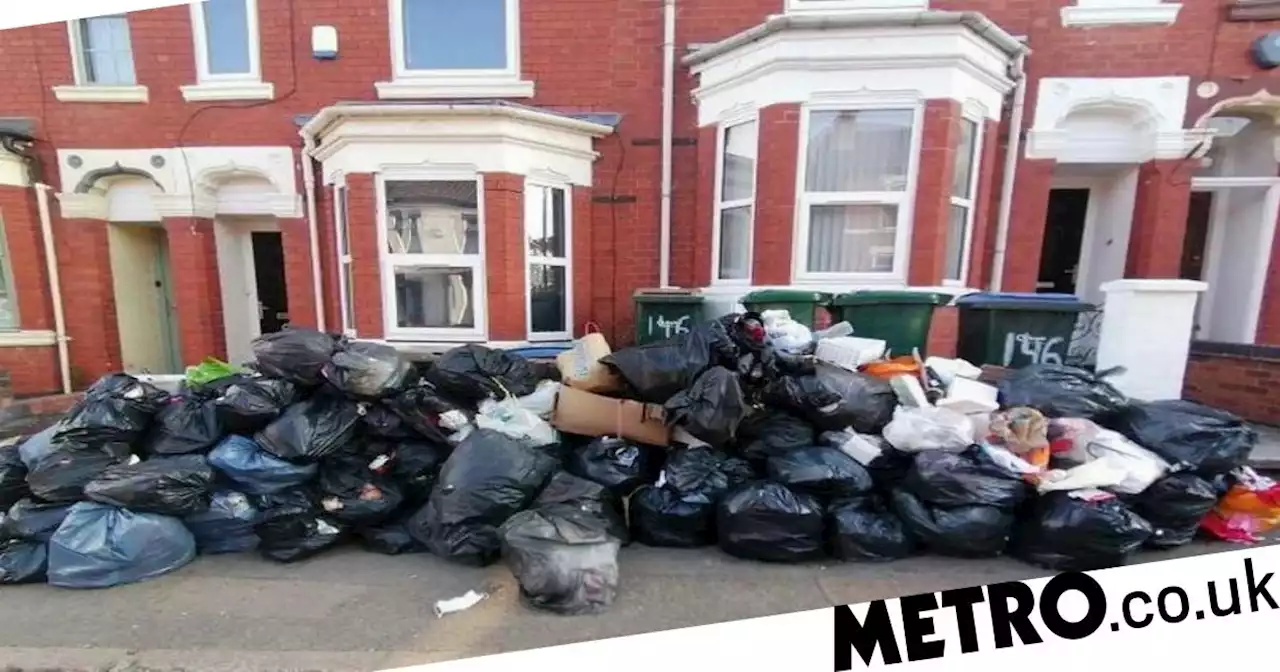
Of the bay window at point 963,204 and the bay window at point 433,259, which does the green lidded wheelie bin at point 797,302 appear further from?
the bay window at point 433,259

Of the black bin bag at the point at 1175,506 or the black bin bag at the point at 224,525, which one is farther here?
the black bin bag at the point at 224,525

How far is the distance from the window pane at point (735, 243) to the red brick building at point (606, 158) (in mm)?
29

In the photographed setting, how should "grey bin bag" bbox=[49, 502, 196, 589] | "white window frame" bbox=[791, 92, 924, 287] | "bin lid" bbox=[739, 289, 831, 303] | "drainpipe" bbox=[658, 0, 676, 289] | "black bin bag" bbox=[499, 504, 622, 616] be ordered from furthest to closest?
"drainpipe" bbox=[658, 0, 676, 289] < "white window frame" bbox=[791, 92, 924, 287] < "bin lid" bbox=[739, 289, 831, 303] < "grey bin bag" bbox=[49, 502, 196, 589] < "black bin bag" bbox=[499, 504, 622, 616]

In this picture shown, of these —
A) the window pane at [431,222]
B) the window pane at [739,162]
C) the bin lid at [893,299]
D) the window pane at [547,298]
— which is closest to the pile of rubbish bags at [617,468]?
the bin lid at [893,299]

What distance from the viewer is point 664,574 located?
250cm

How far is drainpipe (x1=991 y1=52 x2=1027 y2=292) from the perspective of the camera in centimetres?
461

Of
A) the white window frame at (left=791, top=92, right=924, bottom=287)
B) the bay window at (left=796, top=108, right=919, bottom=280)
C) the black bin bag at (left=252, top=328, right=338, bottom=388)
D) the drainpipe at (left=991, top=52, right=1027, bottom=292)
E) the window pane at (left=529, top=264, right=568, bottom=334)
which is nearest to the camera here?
the black bin bag at (left=252, top=328, right=338, bottom=388)

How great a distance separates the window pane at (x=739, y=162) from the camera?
449 centimetres

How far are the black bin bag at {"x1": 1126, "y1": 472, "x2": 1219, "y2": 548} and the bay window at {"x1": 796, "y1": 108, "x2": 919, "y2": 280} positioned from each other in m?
2.12

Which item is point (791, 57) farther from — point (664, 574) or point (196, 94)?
point (196, 94)

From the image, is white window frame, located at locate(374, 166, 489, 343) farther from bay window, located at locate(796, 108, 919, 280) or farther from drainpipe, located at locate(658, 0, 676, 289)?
bay window, located at locate(796, 108, 919, 280)

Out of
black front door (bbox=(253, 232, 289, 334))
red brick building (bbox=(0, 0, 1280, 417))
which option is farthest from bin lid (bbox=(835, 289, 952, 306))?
black front door (bbox=(253, 232, 289, 334))

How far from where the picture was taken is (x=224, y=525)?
266cm

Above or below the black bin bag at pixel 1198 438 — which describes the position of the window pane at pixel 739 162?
above
